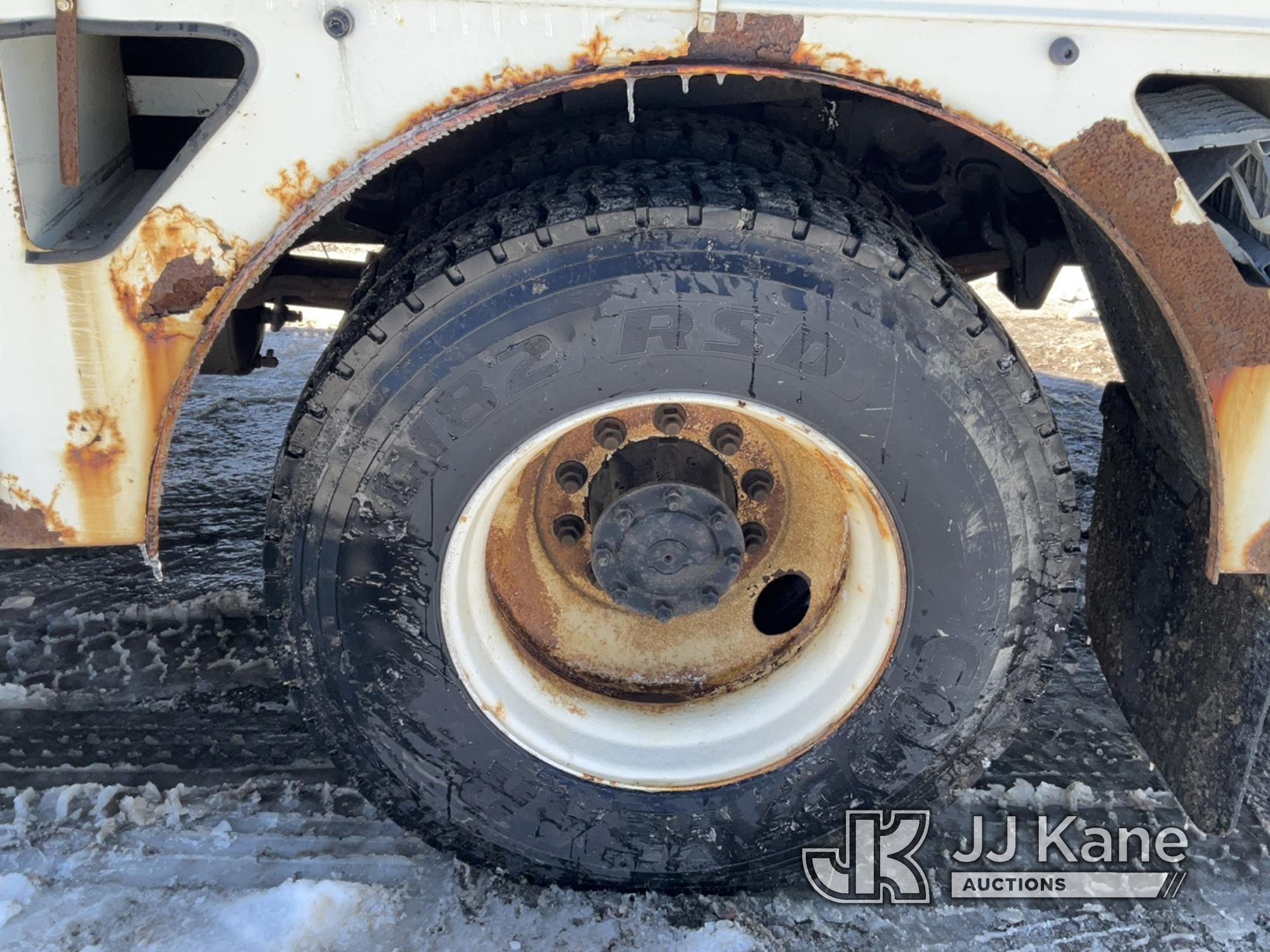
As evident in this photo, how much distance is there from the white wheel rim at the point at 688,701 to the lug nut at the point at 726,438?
0.70ft

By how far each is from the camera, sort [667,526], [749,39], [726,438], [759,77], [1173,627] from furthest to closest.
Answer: [1173,627]
[726,438]
[667,526]
[759,77]
[749,39]

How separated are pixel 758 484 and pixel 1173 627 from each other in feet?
3.16

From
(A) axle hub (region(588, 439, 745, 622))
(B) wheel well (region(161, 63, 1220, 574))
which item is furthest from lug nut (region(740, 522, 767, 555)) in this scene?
(B) wheel well (region(161, 63, 1220, 574))

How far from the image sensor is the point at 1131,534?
234cm

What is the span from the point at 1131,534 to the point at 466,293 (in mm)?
1601

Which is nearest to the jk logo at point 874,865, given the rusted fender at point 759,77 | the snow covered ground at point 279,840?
the snow covered ground at point 279,840

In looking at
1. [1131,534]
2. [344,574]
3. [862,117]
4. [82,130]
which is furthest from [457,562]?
[1131,534]

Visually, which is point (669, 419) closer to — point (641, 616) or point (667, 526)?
point (667, 526)

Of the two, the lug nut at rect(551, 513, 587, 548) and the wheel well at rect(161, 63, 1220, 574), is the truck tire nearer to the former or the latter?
the lug nut at rect(551, 513, 587, 548)

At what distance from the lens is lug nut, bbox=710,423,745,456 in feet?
6.52

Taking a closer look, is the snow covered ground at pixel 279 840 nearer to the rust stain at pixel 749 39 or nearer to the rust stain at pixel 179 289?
the rust stain at pixel 179 289

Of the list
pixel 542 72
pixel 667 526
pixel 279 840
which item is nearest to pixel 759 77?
pixel 542 72

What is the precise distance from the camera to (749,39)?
147 cm

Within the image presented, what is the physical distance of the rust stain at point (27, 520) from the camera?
167 cm
